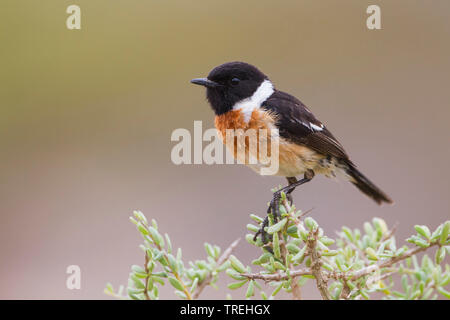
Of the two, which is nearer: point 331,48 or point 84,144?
point 84,144

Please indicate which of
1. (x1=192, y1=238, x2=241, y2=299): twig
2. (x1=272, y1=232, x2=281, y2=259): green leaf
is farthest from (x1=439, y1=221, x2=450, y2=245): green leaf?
(x1=192, y1=238, x2=241, y2=299): twig

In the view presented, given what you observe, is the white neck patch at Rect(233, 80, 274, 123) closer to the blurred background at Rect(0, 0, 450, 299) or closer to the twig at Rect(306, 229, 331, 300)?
the twig at Rect(306, 229, 331, 300)

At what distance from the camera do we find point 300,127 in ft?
8.10

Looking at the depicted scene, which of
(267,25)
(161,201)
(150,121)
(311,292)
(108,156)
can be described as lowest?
(311,292)

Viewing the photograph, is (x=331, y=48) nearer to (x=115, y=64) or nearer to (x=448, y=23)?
(x=448, y=23)

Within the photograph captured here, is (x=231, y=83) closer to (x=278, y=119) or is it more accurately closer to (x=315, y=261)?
(x=278, y=119)

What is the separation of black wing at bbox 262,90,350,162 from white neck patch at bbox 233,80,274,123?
0.04 metres

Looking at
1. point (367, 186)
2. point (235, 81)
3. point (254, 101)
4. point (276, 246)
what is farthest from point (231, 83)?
point (276, 246)

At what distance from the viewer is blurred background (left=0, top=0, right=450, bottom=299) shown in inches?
182

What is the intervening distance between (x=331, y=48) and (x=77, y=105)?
3.04 metres

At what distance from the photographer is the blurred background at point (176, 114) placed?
4.63 m

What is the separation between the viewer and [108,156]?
5.48m
